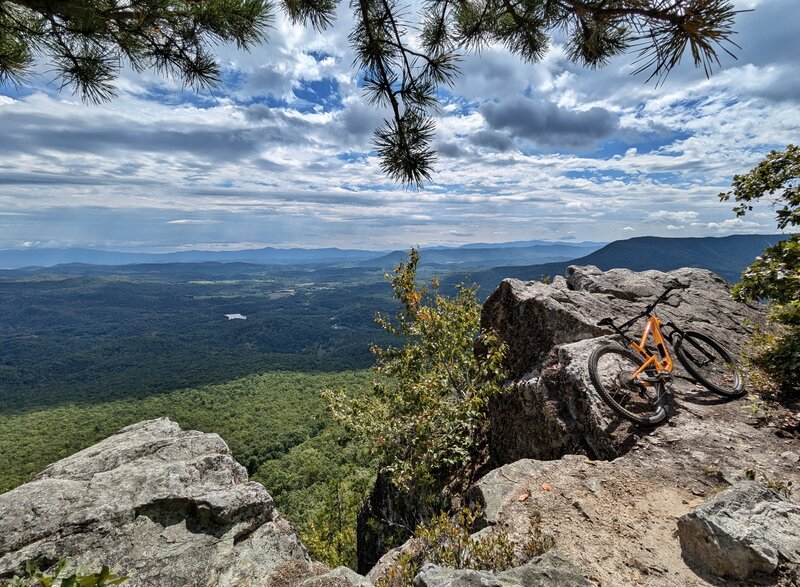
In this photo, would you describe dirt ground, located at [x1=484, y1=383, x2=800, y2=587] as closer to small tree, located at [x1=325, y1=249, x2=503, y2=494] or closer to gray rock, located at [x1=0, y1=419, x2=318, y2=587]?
small tree, located at [x1=325, y1=249, x2=503, y2=494]

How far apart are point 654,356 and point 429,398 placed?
17.1ft

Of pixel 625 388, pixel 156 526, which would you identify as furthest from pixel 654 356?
pixel 156 526

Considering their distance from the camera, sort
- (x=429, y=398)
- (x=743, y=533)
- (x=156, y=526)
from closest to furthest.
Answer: (x=743, y=533) < (x=156, y=526) < (x=429, y=398)

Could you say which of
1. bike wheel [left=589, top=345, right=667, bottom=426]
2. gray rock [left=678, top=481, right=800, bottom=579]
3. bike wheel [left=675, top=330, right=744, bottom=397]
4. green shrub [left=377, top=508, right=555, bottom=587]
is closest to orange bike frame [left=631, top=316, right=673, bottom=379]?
bike wheel [left=589, top=345, right=667, bottom=426]

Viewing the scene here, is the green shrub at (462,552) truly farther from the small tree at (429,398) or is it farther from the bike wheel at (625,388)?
the small tree at (429,398)

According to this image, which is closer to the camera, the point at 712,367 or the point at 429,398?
the point at 712,367

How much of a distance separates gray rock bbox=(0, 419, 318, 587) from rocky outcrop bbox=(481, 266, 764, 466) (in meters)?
5.85

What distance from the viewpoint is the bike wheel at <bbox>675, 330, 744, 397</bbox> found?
8039 millimetres

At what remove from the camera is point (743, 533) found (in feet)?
13.1

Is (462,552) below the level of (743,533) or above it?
below

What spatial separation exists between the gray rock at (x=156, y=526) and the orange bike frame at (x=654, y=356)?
301 inches

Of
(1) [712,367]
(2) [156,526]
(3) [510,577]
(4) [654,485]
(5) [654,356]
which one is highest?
(5) [654,356]

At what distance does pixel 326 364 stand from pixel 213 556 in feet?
541

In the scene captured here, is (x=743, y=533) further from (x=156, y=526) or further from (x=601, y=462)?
(x=156, y=526)
